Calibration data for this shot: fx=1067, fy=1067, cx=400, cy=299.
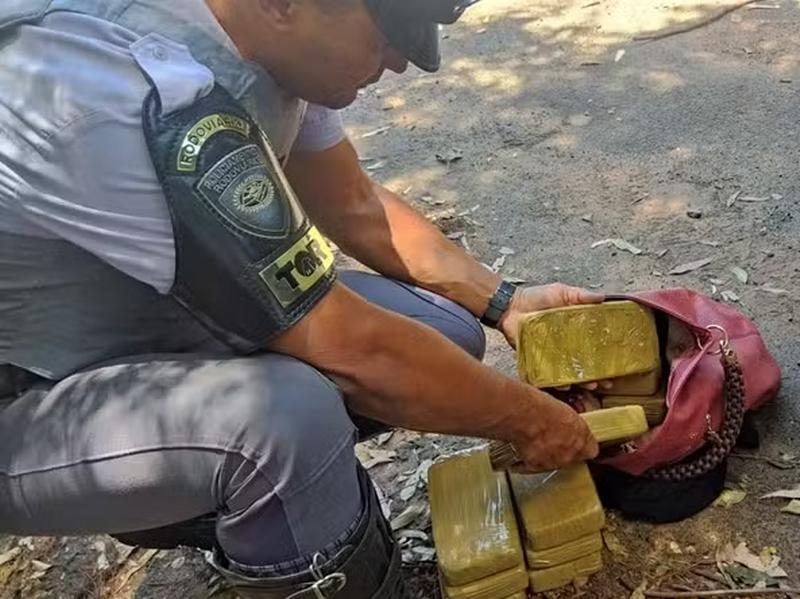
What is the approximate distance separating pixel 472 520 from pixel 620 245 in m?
1.10

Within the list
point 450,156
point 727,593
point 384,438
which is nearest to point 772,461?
point 727,593

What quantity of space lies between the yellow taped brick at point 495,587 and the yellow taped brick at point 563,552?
2 cm

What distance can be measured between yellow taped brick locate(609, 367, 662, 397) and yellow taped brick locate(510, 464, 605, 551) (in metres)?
0.17

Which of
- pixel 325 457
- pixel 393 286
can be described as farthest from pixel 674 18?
pixel 325 457

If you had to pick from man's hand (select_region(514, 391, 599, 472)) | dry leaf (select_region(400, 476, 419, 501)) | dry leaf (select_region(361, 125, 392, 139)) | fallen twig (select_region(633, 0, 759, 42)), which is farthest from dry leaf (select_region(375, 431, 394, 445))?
fallen twig (select_region(633, 0, 759, 42))

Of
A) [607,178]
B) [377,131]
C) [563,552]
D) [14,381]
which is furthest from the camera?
[377,131]

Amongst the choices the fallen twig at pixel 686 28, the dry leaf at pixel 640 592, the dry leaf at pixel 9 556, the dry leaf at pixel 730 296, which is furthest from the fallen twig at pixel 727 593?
the fallen twig at pixel 686 28

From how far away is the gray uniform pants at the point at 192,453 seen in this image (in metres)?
1.34

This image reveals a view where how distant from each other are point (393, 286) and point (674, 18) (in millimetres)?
2209

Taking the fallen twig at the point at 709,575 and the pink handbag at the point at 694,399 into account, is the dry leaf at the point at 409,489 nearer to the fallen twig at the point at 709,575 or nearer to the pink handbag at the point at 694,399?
the pink handbag at the point at 694,399

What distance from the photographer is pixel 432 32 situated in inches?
54.6

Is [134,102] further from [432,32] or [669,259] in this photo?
[669,259]

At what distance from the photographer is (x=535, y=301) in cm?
195

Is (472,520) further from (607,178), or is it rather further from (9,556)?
(607,178)
